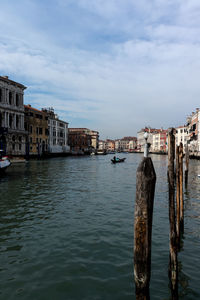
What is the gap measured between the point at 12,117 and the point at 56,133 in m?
19.8

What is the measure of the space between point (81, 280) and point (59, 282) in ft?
1.29

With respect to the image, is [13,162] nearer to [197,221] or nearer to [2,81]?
[2,81]

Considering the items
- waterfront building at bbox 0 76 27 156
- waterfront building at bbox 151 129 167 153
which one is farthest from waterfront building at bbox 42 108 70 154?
waterfront building at bbox 151 129 167 153

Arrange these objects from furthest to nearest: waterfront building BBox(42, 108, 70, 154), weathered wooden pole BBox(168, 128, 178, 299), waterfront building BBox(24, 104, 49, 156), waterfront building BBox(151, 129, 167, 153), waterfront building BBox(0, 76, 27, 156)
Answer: waterfront building BBox(151, 129, 167, 153) < waterfront building BBox(42, 108, 70, 154) < waterfront building BBox(24, 104, 49, 156) < waterfront building BBox(0, 76, 27, 156) < weathered wooden pole BBox(168, 128, 178, 299)

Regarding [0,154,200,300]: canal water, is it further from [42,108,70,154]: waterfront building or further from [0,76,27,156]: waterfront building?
[42,108,70,154]: waterfront building

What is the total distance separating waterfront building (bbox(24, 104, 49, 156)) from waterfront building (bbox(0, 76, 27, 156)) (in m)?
2.93

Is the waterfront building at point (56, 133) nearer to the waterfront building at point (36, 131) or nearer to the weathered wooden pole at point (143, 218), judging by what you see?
the waterfront building at point (36, 131)

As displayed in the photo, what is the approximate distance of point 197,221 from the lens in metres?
7.80

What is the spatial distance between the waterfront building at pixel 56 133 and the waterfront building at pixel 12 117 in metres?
12.5

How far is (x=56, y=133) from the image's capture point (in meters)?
61.5

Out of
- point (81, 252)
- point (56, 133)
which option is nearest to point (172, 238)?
point (81, 252)

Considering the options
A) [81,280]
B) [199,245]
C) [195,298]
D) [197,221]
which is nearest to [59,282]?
[81,280]

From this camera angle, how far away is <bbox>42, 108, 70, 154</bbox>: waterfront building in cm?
5756

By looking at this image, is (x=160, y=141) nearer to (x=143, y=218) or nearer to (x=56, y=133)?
(x=56, y=133)
